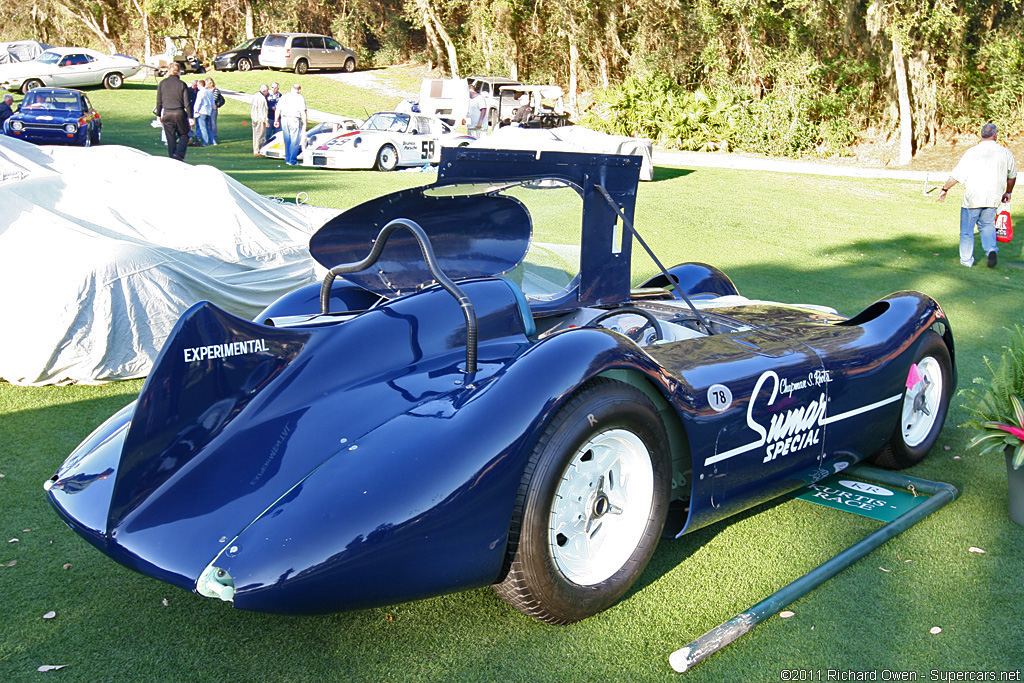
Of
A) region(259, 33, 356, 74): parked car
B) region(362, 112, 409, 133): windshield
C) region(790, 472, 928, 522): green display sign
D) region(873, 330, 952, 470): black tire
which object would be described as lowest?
region(790, 472, 928, 522): green display sign

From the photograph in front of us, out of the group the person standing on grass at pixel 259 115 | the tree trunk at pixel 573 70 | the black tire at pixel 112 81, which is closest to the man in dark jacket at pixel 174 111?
the person standing on grass at pixel 259 115

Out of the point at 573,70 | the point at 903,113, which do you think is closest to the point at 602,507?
the point at 903,113

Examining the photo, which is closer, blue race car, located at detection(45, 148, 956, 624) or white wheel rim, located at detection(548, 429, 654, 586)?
blue race car, located at detection(45, 148, 956, 624)

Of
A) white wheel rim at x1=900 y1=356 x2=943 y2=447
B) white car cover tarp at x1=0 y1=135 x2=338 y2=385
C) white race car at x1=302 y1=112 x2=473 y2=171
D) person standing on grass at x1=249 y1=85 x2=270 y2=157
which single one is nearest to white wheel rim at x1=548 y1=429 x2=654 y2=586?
white wheel rim at x1=900 y1=356 x2=943 y2=447

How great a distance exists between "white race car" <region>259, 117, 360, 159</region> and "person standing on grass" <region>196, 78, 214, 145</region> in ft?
7.56

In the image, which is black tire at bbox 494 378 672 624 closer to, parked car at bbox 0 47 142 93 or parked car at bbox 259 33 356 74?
parked car at bbox 0 47 142 93

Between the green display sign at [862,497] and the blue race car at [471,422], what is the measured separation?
18 cm

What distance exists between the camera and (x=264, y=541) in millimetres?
2500

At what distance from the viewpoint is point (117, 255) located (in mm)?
5793

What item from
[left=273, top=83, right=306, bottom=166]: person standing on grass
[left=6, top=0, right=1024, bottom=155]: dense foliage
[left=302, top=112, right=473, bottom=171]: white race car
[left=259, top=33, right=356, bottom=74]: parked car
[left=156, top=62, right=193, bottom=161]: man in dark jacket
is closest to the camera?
[left=156, top=62, right=193, bottom=161]: man in dark jacket

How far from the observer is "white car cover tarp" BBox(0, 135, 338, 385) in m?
5.54

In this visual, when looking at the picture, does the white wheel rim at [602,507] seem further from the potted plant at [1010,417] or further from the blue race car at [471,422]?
the potted plant at [1010,417]

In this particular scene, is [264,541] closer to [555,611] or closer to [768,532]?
[555,611]

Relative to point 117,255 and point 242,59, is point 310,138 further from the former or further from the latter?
point 242,59
